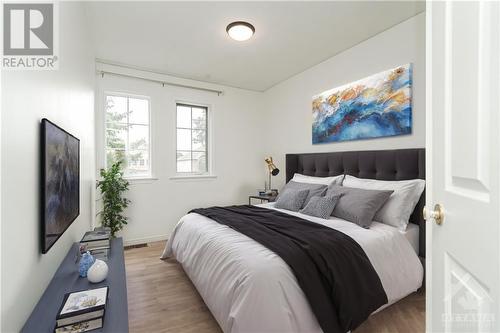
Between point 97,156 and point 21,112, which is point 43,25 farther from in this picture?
point 97,156

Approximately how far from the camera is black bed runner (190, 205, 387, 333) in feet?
4.71

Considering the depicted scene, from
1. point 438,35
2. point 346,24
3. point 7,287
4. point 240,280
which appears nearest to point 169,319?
point 240,280

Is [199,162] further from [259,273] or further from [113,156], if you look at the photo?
[259,273]

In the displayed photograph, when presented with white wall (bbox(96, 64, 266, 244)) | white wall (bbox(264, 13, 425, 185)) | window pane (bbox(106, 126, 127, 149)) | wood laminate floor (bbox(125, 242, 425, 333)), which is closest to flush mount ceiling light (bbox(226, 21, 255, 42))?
white wall (bbox(264, 13, 425, 185))

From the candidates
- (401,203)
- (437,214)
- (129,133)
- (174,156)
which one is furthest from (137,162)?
(437,214)

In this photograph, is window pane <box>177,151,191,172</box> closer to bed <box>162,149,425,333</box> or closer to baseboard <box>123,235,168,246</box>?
baseboard <box>123,235,168,246</box>

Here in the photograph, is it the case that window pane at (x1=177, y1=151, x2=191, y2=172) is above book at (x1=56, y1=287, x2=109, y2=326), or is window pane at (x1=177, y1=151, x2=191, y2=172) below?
above

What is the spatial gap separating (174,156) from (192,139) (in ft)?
1.49

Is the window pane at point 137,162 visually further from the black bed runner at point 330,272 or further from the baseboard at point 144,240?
the black bed runner at point 330,272

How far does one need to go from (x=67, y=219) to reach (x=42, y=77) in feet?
2.84

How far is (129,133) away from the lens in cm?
360

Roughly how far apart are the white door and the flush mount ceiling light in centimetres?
182

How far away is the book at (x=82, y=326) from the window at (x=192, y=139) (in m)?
3.01

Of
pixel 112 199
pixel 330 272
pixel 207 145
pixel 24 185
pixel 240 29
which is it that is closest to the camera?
pixel 24 185
